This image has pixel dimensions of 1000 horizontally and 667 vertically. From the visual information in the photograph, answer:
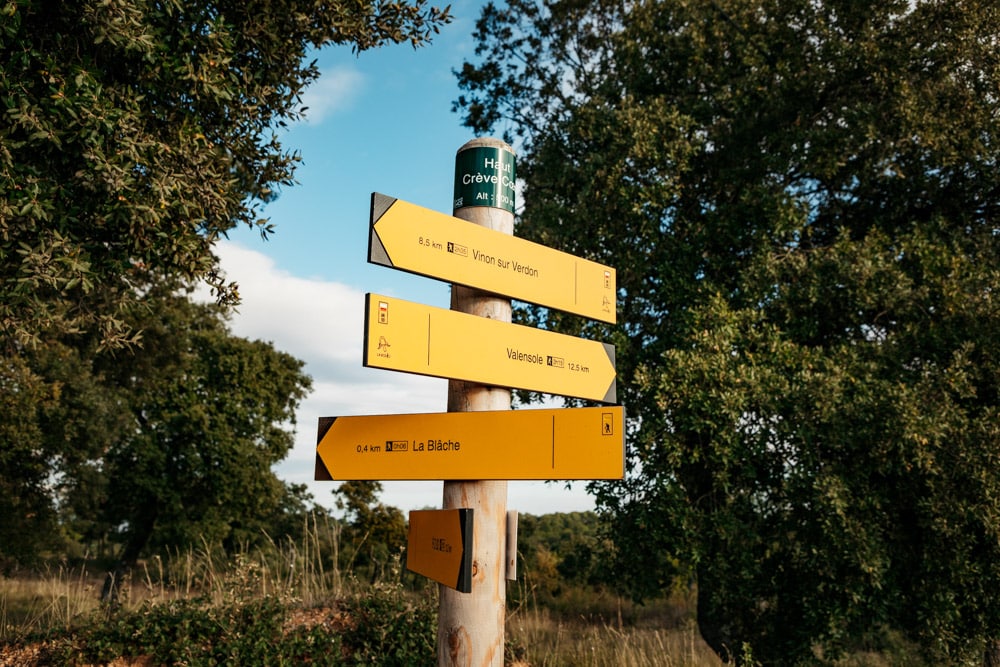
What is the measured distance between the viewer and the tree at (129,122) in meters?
6.59

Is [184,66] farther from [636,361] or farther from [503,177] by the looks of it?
[636,361]

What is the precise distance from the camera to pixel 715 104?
Answer: 1247 cm

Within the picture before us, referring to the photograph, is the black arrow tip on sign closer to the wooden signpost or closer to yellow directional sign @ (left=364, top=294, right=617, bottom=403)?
the wooden signpost

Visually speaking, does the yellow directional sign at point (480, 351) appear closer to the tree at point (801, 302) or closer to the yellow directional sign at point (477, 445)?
the yellow directional sign at point (477, 445)

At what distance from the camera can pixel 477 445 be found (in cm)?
368

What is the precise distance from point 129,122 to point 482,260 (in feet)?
15.6

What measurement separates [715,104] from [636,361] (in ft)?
14.8

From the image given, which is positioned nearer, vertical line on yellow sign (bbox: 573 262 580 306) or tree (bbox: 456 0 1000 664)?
vertical line on yellow sign (bbox: 573 262 580 306)

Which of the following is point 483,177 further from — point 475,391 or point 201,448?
point 201,448

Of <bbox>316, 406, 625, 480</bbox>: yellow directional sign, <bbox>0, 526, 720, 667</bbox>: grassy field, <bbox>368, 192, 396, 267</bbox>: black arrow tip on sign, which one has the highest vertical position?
<bbox>368, 192, 396, 267</bbox>: black arrow tip on sign

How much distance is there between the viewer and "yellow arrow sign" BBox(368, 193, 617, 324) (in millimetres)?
3514

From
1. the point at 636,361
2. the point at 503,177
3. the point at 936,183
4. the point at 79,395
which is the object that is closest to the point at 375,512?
the point at 79,395

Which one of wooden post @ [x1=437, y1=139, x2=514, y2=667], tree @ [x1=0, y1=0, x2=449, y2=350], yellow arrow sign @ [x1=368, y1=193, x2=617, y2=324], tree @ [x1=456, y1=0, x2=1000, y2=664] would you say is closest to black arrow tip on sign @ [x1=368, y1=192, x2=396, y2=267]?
yellow arrow sign @ [x1=368, y1=193, x2=617, y2=324]

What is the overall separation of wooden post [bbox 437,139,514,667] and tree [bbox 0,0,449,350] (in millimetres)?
4085
